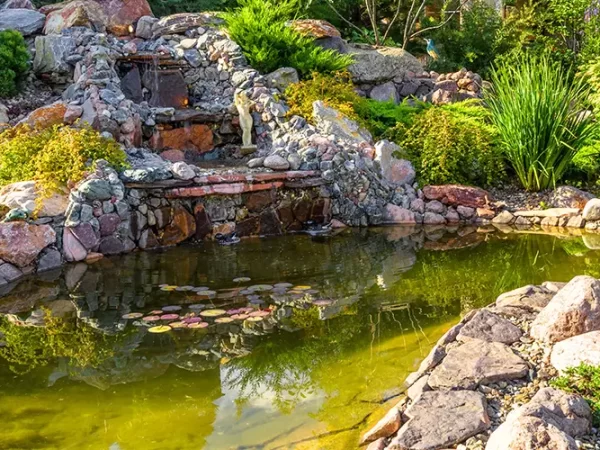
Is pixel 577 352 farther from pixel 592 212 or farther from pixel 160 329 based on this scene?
pixel 592 212

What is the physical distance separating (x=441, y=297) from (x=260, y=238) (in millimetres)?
3136

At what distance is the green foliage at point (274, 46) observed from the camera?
10906 millimetres

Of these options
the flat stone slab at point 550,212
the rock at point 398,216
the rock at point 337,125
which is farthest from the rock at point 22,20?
the flat stone slab at point 550,212

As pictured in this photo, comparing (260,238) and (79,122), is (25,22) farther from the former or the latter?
(260,238)

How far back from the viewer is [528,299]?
14.8 ft

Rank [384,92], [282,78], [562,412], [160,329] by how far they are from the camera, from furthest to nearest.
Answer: [384,92], [282,78], [160,329], [562,412]

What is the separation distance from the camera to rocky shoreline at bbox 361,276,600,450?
9.37ft

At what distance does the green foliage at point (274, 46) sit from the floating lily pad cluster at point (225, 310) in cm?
572

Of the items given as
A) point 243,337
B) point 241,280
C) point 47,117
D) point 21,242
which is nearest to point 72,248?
point 21,242

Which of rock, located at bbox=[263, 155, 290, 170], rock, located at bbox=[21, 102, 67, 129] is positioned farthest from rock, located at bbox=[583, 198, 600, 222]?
rock, located at bbox=[21, 102, 67, 129]

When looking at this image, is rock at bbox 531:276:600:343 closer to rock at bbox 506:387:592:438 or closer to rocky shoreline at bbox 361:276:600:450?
rocky shoreline at bbox 361:276:600:450

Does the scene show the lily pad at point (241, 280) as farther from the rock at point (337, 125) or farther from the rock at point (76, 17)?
the rock at point (76, 17)

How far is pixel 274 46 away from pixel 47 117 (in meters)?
4.08

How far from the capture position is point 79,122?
8.55 meters
